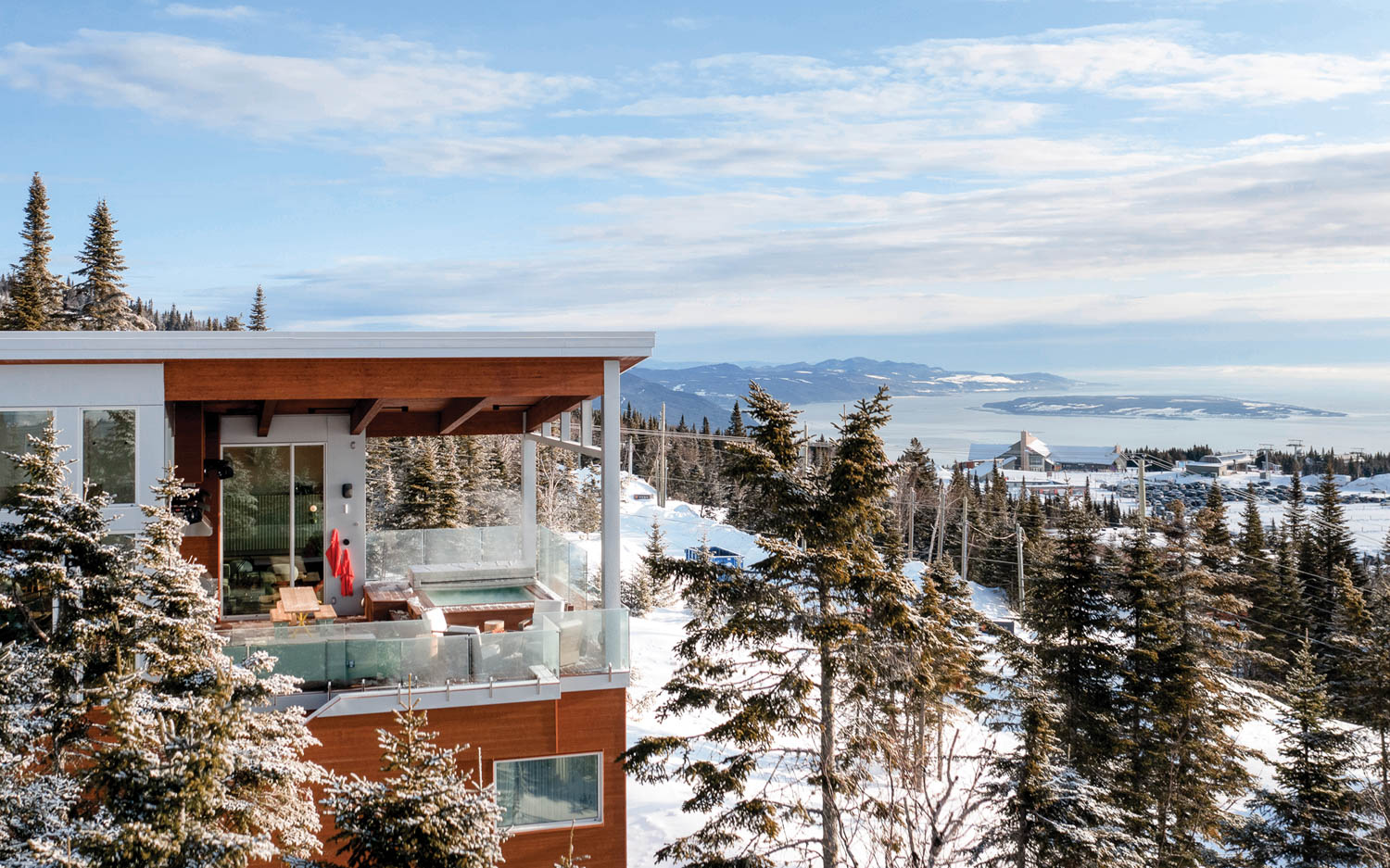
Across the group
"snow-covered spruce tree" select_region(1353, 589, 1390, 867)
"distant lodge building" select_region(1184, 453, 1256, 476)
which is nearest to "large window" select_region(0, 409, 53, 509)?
"snow-covered spruce tree" select_region(1353, 589, 1390, 867)

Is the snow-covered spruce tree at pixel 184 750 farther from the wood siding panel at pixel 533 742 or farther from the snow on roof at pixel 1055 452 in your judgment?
the snow on roof at pixel 1055 452

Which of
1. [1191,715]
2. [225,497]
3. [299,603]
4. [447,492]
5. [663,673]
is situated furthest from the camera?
[447,492]

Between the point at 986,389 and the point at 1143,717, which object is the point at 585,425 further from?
the point at 986,389

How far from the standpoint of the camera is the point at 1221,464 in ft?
251

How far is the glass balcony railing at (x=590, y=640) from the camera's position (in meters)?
11.0

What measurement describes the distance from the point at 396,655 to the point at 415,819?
4.16 metres

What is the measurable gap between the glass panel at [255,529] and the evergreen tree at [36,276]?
3472 cm

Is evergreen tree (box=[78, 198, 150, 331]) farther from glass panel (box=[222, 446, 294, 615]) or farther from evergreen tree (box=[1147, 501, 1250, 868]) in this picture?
evergreen tree (box=[1147, 501, 1250, 868])

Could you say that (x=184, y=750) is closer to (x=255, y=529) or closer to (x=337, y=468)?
(x=255, y=529)

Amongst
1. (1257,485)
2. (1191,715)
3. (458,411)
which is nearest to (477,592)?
(458,411)

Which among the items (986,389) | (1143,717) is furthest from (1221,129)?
(986,389)

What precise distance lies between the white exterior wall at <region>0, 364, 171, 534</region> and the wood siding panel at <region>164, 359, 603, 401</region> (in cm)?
24

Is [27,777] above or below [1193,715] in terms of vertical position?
above

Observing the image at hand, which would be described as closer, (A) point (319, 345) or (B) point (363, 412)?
(A) point (319, 345)
